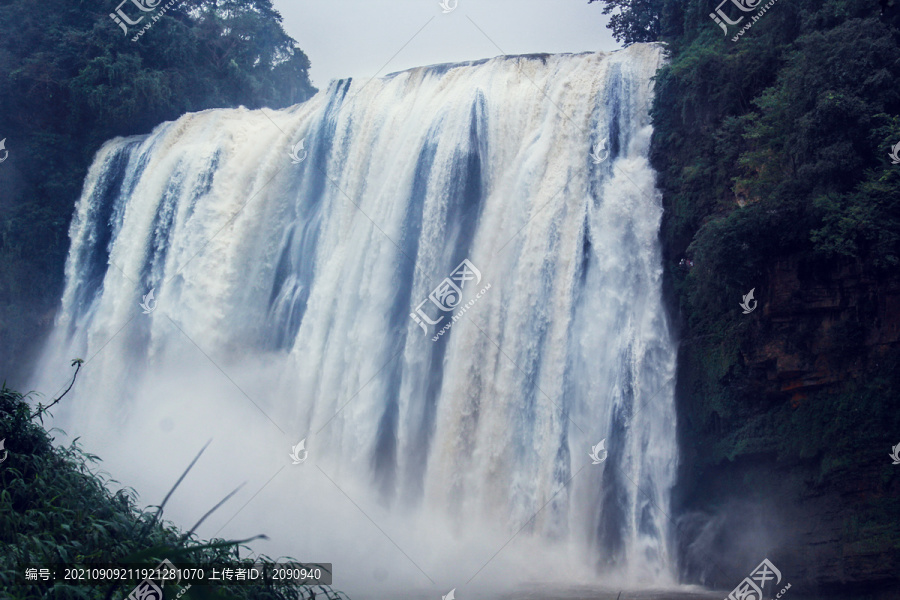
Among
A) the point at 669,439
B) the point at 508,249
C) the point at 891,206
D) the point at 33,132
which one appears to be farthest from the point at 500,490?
the point at 33,132

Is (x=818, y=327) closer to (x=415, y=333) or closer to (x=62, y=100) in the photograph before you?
(x=415, y=333)

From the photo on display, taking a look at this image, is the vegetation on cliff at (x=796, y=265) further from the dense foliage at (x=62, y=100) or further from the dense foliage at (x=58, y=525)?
the dense foliage at (x=62, y=100)

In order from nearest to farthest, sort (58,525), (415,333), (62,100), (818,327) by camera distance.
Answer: (58,525), (818,327), (415,333), (62,100)

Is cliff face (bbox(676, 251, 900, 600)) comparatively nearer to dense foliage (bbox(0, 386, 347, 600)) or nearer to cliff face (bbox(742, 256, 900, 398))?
cliff face (bbox(742, 256, 900, 398))

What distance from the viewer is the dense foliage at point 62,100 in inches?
1017

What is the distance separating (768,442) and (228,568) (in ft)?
29.8

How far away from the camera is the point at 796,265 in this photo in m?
12.0

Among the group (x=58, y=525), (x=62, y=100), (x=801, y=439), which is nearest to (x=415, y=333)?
(x=801, y=439)

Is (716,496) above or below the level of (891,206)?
below

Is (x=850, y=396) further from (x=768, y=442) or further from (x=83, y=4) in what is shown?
(x=83, y=4)

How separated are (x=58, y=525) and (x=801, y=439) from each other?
10347 millimetres

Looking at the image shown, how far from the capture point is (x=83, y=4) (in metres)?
29.3

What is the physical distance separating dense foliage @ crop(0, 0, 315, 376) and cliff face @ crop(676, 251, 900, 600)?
21.6m

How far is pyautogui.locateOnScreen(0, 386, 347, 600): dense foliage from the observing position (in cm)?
536
